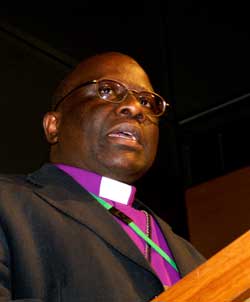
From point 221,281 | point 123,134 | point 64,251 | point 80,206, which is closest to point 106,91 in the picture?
point 123,134

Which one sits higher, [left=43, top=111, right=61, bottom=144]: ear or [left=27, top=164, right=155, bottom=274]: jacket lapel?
[left=43, top=111, right=61, bottom=144]: ear

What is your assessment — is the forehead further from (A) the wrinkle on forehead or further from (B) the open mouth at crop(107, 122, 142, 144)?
(B) the open mouth at crop(107, 122, 142, 144)

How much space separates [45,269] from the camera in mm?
874

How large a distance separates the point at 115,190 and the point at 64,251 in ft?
1.08

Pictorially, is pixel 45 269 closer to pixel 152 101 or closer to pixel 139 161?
pixel 139 161

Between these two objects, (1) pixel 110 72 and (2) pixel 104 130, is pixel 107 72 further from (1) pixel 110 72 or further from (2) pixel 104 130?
(2) pixel 104 130

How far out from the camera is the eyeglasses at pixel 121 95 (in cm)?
128

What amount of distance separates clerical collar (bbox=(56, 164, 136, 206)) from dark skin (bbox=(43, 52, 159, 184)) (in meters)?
0.02

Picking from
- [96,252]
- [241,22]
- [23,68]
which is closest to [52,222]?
[96,252]

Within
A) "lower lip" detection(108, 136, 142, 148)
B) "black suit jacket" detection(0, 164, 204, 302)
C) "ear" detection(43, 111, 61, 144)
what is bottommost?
"black suit jacket" detection(0, 164, 204, 302)

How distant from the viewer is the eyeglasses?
1.28m

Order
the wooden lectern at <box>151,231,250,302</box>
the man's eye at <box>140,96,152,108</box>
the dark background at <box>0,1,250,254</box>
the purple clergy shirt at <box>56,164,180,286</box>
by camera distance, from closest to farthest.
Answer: the wooden lectern at <box>151,231,250,302</box> → the purple clergy shirt at <box>56,164,180,286</box> → the man's eye at <box>140,96,152,108</box> → the dark background at <box>0,1,250,254</box>

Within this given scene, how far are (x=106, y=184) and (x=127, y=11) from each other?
121cm

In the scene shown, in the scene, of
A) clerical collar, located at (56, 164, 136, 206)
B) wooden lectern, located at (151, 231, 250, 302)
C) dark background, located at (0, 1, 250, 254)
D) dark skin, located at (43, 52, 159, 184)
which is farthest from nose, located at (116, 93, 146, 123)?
dark background, located at (0, 1, 250, 254)
